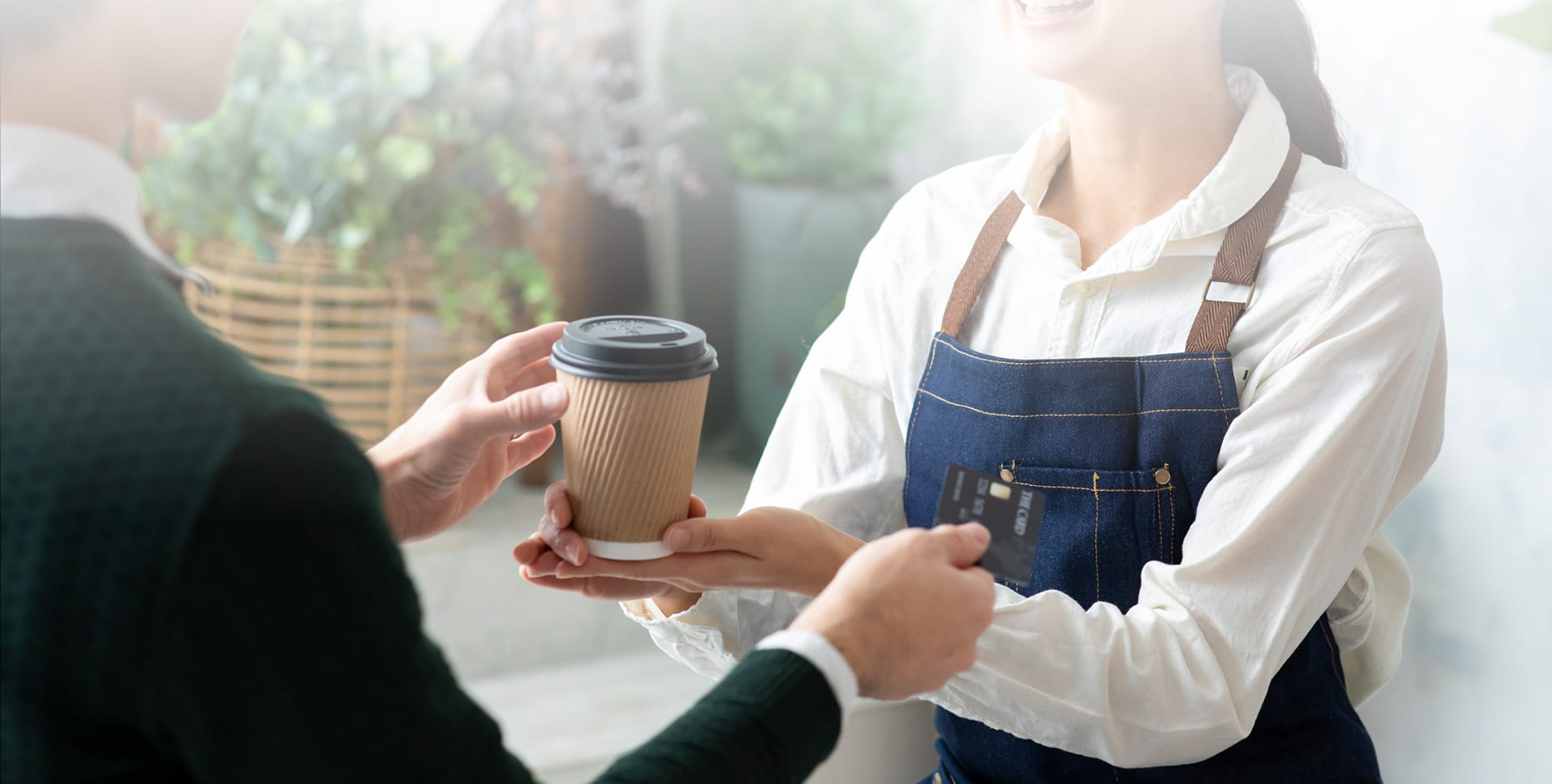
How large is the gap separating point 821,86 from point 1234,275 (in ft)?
4.93

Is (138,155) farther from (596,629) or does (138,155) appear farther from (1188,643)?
(1188,643)

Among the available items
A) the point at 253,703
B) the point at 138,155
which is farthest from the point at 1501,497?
the point at 138,155

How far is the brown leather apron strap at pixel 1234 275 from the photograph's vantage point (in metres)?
1.07

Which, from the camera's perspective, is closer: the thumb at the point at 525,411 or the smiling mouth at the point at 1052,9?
the thumb at the point at 525,411

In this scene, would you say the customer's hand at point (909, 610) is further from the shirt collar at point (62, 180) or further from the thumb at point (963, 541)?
the shirt collar at point (62, 180)

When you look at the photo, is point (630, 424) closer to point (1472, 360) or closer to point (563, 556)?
point (563, 556)

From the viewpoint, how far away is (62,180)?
0.62 metres

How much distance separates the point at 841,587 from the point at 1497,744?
2.84ft

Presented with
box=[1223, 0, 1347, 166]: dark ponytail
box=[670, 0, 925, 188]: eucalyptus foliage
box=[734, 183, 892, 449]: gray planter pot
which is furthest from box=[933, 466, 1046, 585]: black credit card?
box=[670, 0, 925, 188]: eucalyptus foliage

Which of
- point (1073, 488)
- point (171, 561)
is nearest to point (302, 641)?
point (171, 561)

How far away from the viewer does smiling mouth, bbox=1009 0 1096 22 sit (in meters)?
1.09

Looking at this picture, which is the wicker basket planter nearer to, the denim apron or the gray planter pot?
the gray planter pot

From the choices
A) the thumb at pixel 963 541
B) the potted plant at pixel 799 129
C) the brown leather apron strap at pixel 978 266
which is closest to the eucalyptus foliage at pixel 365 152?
the potted plant at pixel 799 129

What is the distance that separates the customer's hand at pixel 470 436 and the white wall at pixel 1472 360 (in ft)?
2.98
